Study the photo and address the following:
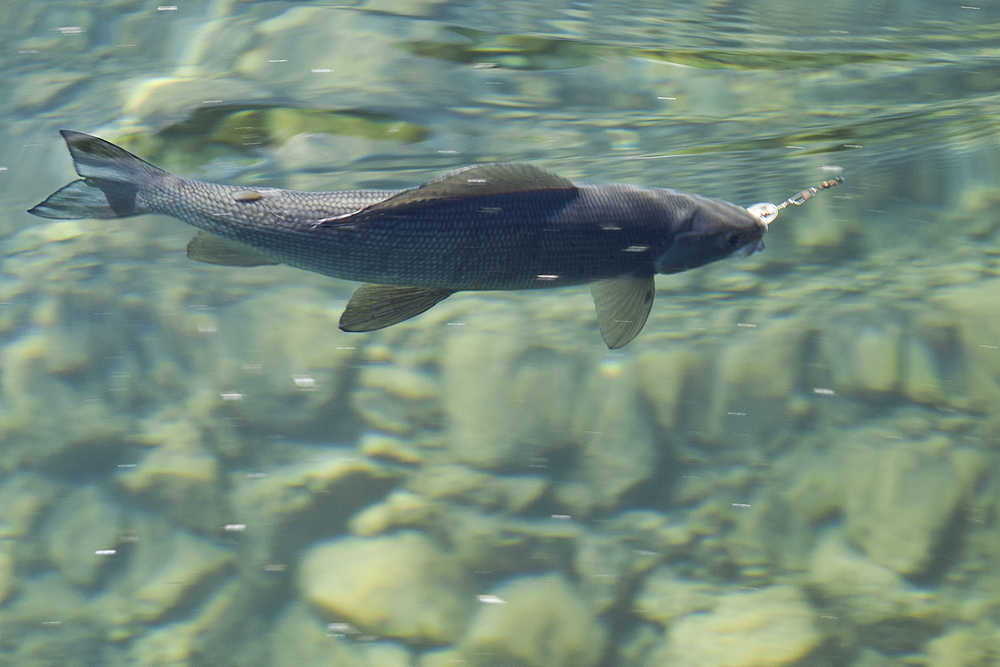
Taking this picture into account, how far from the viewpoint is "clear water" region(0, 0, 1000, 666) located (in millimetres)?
3602

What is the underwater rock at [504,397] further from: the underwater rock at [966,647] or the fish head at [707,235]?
the underwater rock at [966,647]

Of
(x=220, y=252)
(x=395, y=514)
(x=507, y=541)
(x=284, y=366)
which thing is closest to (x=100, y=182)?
(x=220, y=252)

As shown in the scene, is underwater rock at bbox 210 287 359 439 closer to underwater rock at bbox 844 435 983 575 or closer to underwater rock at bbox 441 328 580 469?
underwater rock at bbox 441 328 580 469

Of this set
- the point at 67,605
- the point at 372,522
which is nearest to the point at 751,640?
the point at 372,522

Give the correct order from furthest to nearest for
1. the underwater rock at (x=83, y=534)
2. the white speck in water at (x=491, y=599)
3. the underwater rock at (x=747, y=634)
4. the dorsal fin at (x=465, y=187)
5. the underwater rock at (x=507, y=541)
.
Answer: the underwater rock at (x=83, y=534), the underwater rock at (x=507, y=541), the white speck in water at (x=491, y=599), the underwater rock at (x=747, y=634), the dorsal fin at (x=465, y=187)

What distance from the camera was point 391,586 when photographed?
12.1 ft

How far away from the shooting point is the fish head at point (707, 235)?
121 inches

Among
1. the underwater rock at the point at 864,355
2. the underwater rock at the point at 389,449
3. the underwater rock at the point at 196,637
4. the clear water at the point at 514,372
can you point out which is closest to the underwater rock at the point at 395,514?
the clear water at the point at 514,372

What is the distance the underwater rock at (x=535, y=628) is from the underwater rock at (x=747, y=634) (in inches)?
12.8

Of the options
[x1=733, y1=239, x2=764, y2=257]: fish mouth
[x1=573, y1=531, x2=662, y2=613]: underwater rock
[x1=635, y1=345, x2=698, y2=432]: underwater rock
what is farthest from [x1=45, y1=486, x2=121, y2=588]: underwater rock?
[x1=733, y1=239, x2=764, y2=257]: fish mouth

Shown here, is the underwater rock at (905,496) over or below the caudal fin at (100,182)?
below

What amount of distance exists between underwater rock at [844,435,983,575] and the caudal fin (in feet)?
12.2

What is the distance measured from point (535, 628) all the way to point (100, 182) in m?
2.73

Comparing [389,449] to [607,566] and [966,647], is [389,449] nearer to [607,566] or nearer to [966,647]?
[607,566]
